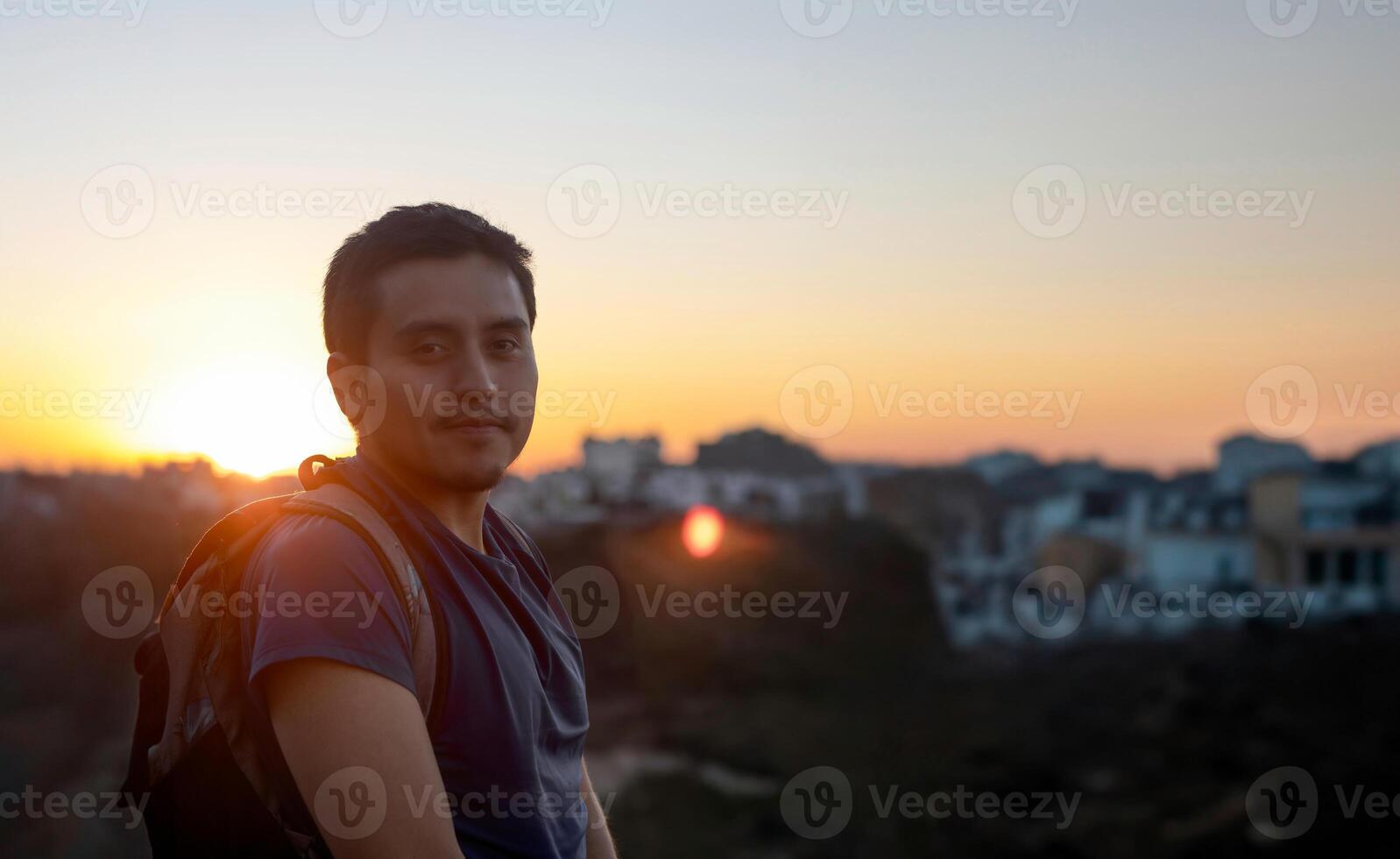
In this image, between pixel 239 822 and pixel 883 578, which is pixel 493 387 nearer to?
pixel 239 822

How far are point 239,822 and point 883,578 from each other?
1237 inches

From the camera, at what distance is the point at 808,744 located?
2608 cm

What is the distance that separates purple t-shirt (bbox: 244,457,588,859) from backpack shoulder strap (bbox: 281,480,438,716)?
15mm

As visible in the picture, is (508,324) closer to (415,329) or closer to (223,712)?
(415,329)

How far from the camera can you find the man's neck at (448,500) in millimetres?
1620

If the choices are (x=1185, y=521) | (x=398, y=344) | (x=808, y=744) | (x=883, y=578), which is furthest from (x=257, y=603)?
(x=1185, y=521)
